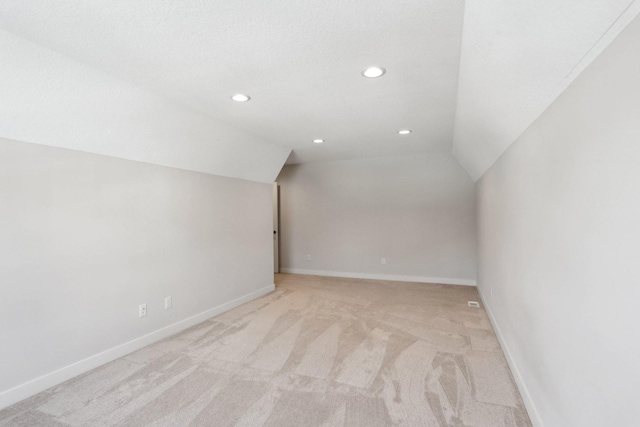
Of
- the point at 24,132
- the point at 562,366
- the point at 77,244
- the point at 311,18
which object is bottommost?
the point at 562,366

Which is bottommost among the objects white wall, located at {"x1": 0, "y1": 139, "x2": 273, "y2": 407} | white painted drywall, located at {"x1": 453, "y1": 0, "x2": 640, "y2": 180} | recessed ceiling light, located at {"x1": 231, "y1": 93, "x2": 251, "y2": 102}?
white wall, located at {"x1": 0, "y1": 139, "x2": 273, "y2": 407}

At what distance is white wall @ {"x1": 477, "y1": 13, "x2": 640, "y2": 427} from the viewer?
87 centimetres

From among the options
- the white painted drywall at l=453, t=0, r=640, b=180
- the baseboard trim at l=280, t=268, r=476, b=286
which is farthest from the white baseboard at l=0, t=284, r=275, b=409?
the white painted drywall at l=453, t=0, r=640, b=180

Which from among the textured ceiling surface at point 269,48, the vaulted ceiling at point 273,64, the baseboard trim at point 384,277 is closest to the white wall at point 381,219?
the baseboard trim at point 384,277

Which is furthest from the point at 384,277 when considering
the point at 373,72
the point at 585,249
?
the point at 585,249

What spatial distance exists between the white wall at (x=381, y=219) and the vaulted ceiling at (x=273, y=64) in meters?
2.13

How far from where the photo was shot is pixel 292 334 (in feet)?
10.2

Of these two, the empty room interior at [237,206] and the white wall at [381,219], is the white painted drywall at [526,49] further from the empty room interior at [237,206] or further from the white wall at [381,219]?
the white wall at [381,219]

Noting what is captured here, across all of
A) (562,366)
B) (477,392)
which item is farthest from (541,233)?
(477,392)

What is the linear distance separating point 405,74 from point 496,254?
2.03 metres

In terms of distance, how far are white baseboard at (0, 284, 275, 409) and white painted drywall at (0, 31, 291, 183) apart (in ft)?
5.51

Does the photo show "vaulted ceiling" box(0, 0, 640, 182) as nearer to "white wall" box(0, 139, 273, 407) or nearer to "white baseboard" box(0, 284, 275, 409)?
"white wall" box(0, 139, 273, 407)

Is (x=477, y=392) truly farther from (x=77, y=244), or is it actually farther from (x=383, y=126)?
(x=77, y=244)

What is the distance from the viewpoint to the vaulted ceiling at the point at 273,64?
1.37 meters
